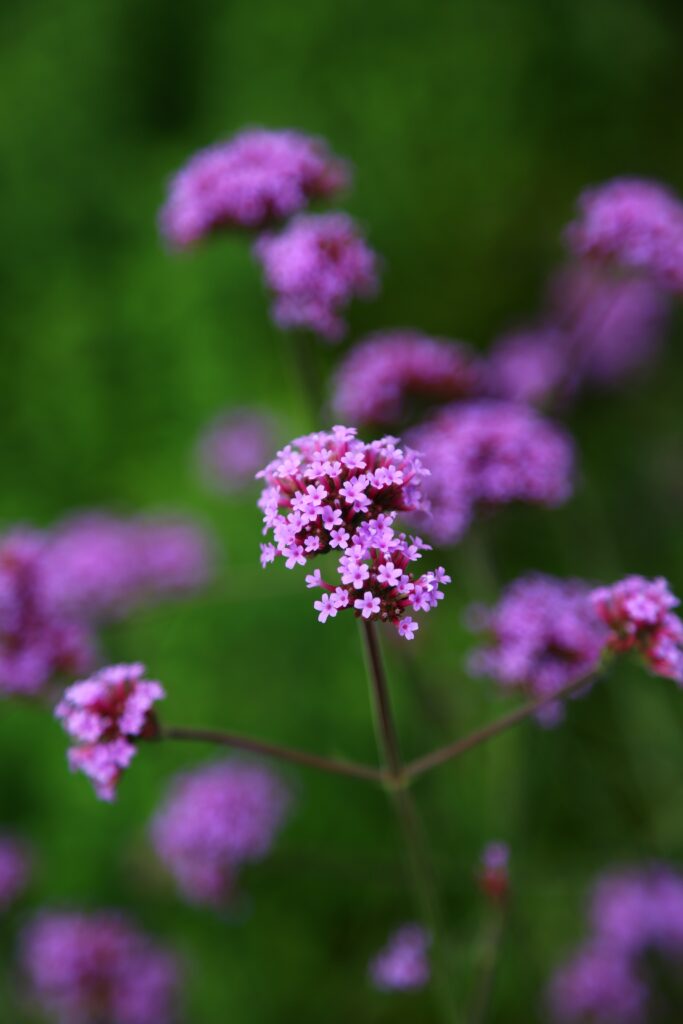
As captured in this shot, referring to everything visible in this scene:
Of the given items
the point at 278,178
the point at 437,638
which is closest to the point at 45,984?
the point at 437,638

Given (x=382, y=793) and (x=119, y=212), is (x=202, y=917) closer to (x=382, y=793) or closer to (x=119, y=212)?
(x=382, y=793)

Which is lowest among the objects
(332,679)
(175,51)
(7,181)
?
(332,679)

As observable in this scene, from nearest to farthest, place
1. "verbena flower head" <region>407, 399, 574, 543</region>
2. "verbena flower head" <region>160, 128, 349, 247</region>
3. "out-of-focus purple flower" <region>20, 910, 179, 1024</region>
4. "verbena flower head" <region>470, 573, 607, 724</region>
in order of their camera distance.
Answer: "verbena flower head" <region>470, 573, 607, 724</region> → "verbena flower head" <region>407, 399, 574, 543</region> → "verbena flower head" <region>160, 128, 349, 247</region> → "out-of-focus purple flower" <region>20, 910, 179, 1024</region>

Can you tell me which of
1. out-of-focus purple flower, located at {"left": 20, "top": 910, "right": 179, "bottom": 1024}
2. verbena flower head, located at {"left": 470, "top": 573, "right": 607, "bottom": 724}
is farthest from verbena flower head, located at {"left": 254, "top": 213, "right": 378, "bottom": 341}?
out-of-focus purple flower, located at {"left": 20, "top": 910, "right": 179, "bottom": 1024}

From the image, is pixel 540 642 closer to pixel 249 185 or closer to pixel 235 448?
pixel 249 185

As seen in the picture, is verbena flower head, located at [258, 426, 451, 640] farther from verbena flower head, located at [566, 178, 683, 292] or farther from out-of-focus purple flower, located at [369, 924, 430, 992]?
verbena flower head, located at [566, 178, 683, 292]

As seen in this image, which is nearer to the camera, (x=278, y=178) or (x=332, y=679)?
(x=278, y=178)
